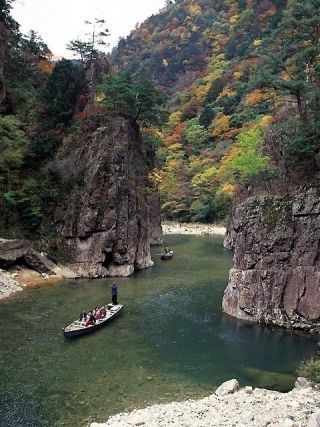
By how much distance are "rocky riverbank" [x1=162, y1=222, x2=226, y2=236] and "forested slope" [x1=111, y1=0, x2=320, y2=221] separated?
3.05 m

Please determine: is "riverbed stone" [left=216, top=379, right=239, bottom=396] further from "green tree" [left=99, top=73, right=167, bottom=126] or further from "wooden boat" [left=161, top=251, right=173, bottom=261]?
"green tree" [left=99, top=73, right=167, bottom=126]

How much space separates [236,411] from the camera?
1770 centimetres

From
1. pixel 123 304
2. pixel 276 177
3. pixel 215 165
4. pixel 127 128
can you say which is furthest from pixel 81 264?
pixel 215 165

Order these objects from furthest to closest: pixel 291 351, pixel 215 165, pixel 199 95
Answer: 1. pixel 199 95
2. pixel 215 165
3. pixel 291 351

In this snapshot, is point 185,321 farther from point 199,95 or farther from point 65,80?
point 199,95

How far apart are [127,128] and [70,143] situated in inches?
271

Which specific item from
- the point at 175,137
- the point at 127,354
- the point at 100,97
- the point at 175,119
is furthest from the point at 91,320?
the point at 175,119

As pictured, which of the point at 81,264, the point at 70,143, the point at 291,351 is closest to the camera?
the point at 291,351

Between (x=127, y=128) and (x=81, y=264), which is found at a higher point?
(x=127, y=128)

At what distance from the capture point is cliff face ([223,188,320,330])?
29016 millimetres

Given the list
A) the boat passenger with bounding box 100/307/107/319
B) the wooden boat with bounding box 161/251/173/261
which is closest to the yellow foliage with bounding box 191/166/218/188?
the wooden boat with bounding box 161/251/173/261

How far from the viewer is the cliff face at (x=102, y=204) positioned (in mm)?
47156

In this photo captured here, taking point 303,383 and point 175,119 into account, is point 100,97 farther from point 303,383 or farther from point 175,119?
point 175,119

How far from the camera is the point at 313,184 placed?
3094cm
